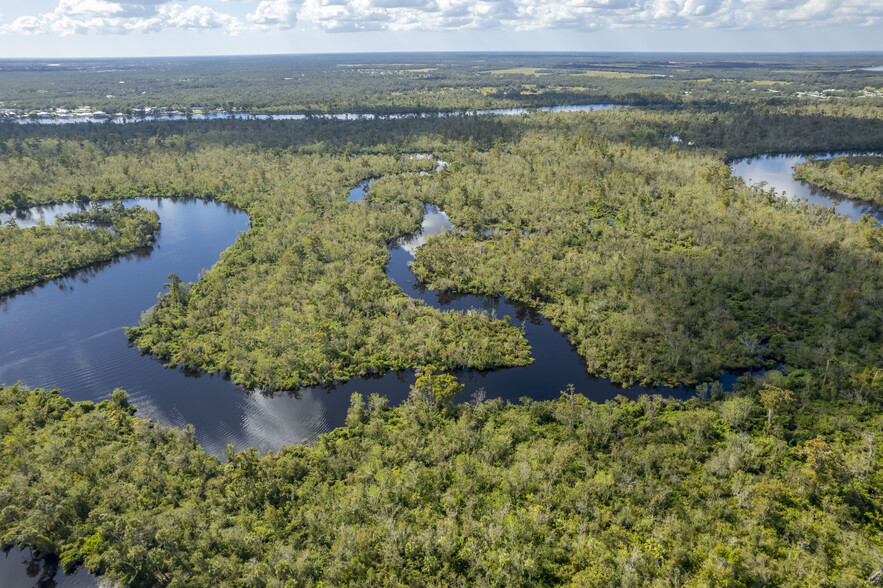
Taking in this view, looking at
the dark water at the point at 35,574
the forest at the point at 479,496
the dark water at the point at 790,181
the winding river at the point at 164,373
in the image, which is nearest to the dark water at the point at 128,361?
the winding river at the point at 164,373

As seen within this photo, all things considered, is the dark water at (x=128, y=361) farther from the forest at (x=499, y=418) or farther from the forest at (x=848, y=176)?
the forest at (x=848, y=176)

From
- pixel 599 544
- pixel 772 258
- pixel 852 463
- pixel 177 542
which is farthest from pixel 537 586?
pixel 772 258

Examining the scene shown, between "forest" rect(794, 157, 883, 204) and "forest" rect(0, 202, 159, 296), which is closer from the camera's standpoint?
"forest" rect(0, 202, 159, 296)

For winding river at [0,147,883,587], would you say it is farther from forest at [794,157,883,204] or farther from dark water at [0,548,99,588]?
forest at [794,157,883,204]

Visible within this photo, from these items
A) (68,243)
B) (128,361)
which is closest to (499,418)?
(128,361)

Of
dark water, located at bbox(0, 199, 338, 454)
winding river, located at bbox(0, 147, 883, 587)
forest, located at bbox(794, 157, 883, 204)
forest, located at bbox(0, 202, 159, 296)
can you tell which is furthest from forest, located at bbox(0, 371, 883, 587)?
forest, located at bbox(794, 157, 883, 204)

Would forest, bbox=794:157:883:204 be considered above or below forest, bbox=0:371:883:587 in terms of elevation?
above

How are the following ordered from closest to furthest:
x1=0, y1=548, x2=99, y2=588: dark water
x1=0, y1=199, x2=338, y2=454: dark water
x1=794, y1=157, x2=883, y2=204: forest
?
x1=0, y1=548, x2=99, y2=588: dark water
x1=0, y1=199, x2=338, y2=454: dark water
x1=794, y1=157, x2=883, y2=204: forest

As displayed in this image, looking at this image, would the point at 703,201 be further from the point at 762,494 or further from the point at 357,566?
the point at 357,566
